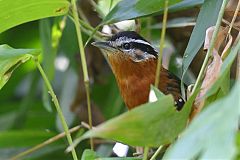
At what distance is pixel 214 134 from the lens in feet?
4.51

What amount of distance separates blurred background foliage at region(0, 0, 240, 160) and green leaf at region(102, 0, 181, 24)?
1.41 ft

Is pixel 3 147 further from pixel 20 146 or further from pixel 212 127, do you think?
pixel 212 127

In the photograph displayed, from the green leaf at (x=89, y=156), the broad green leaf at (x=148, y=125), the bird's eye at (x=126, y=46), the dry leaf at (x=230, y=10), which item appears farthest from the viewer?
the bird's eye at (x=126, y=46)

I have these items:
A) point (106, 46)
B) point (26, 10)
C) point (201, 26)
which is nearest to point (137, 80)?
point (106, 46)

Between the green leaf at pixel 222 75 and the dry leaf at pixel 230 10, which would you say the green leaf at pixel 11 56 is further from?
the dry leaf at pixel 230 10

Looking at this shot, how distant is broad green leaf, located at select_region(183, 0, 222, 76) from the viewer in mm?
2387

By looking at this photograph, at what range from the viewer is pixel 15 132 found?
12.2ft

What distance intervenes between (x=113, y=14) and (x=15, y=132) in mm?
1295

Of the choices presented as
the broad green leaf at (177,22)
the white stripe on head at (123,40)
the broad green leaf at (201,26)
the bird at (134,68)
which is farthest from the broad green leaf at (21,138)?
the broad green leaf at (201,26)

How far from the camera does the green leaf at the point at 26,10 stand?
2377 millimetres

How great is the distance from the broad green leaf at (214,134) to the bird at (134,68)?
1668 mm

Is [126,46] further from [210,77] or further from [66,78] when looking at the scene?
[210,77]

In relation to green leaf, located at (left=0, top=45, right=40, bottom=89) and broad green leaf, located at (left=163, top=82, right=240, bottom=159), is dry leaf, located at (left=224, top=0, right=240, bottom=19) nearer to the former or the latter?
green leaf, located at (left=0, top=45, right=40, bottom=89)

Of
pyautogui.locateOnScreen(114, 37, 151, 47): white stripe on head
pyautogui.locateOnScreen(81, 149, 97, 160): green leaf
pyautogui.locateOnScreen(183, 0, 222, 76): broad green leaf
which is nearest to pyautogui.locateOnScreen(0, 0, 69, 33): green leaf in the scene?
pyautogui.locateOnScreen(183, 0, 222, 76): broad green leaf
